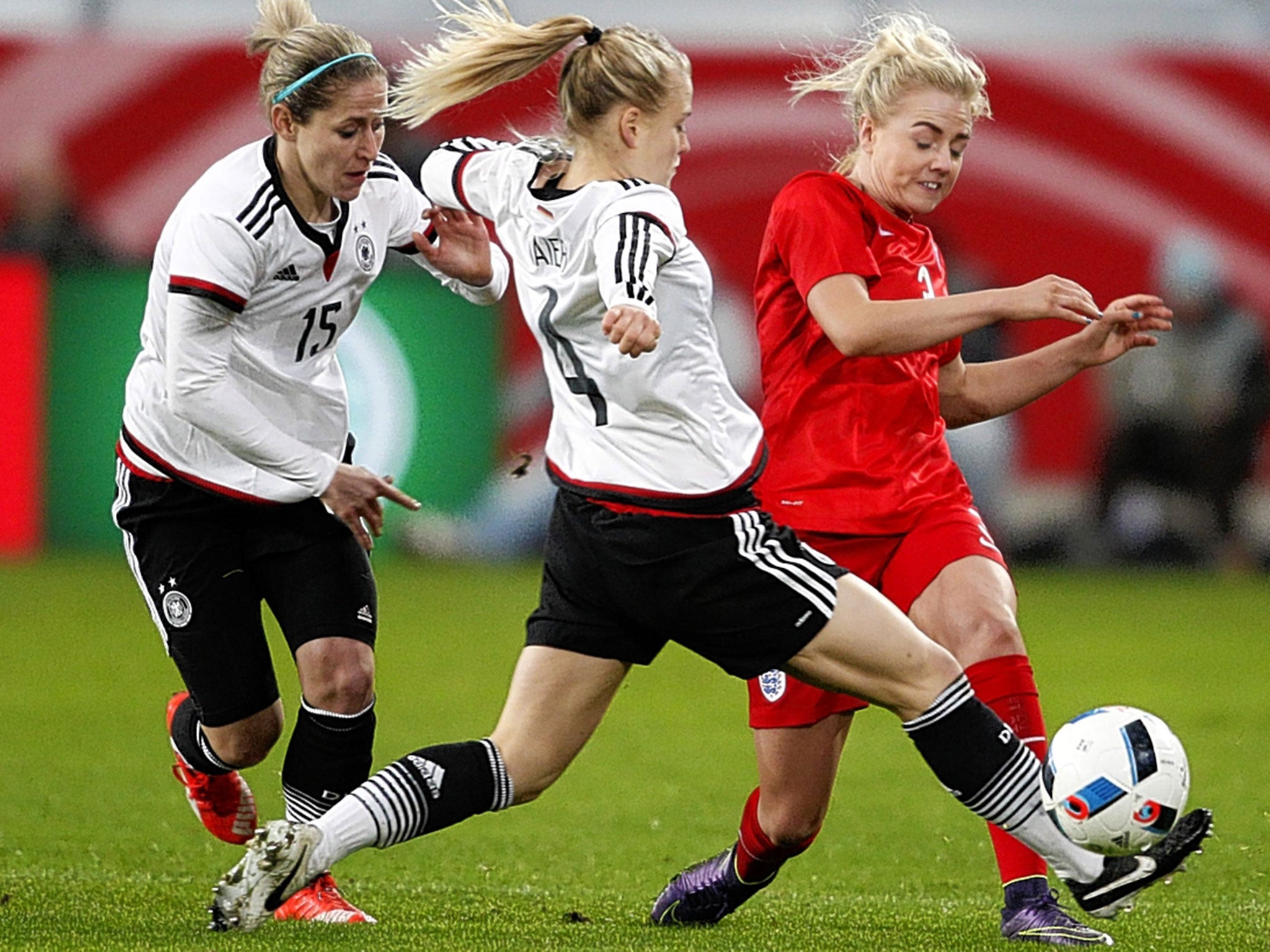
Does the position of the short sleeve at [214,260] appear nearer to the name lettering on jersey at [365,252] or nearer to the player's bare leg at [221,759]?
the name lettering on jersey at [365,252]

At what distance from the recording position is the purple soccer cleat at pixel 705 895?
17.0 ft

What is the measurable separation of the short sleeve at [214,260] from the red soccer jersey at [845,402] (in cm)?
123

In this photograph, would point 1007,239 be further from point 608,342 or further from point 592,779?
point 608,342

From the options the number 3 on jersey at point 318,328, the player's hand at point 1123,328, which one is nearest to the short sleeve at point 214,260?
the number 3 on jersey at point 318,328

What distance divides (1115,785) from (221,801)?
A: 252 centimetres

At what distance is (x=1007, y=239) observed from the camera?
14828mm

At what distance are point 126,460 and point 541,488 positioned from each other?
29.7ft

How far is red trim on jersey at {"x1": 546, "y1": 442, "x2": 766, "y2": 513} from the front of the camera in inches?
172

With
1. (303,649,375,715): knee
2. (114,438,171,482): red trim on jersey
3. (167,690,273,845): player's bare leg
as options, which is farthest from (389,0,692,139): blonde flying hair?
(167,690,273,845): player's bare leg

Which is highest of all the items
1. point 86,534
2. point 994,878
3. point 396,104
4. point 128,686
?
point 396,104

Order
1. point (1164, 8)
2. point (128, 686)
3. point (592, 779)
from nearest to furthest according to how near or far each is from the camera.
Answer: point (592, 779) < point (128, 686) < point (1164, 8)

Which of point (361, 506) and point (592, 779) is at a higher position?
point (361, 506)

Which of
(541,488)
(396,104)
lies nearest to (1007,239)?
(541,488)

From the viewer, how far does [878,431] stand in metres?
5.00
